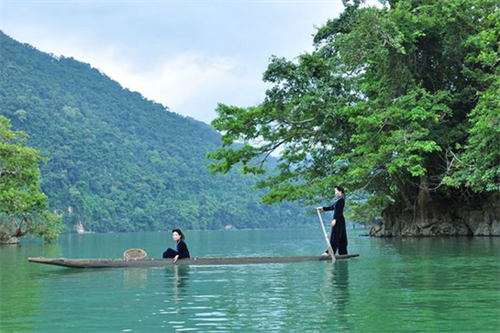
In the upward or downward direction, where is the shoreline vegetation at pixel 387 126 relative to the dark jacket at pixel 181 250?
upward

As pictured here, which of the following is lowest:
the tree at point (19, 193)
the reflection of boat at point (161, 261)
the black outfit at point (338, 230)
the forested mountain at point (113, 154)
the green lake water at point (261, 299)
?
the green lake water at point (261, 299)

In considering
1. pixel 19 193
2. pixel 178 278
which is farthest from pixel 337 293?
pixel 19 193

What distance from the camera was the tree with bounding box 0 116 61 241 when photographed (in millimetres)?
40312

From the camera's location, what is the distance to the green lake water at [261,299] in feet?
25.8

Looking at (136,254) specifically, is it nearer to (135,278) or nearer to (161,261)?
(161,261)

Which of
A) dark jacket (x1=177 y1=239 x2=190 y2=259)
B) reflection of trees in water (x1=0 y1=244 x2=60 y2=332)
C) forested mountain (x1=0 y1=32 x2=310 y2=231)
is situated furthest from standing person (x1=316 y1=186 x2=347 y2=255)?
forested mountain (x1=0 y1=32 x2=310 y2=231)

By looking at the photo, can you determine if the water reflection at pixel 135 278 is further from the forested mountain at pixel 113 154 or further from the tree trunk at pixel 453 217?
the forested mountain at pixel 113 154

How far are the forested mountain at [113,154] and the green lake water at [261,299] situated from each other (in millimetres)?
86342

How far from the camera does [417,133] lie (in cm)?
2725

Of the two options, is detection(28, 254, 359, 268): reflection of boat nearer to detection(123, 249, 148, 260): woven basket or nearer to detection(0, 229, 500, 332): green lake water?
detection(0, 229, 500, 332): green lake water

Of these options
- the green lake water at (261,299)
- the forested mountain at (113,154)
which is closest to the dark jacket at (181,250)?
the green lake water at (261,299)

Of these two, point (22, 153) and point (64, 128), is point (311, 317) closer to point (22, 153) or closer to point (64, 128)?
point (22, 153)

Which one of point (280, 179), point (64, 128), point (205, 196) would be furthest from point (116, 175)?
point (280, 179)

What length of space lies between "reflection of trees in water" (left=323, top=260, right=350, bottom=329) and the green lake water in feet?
0.05
